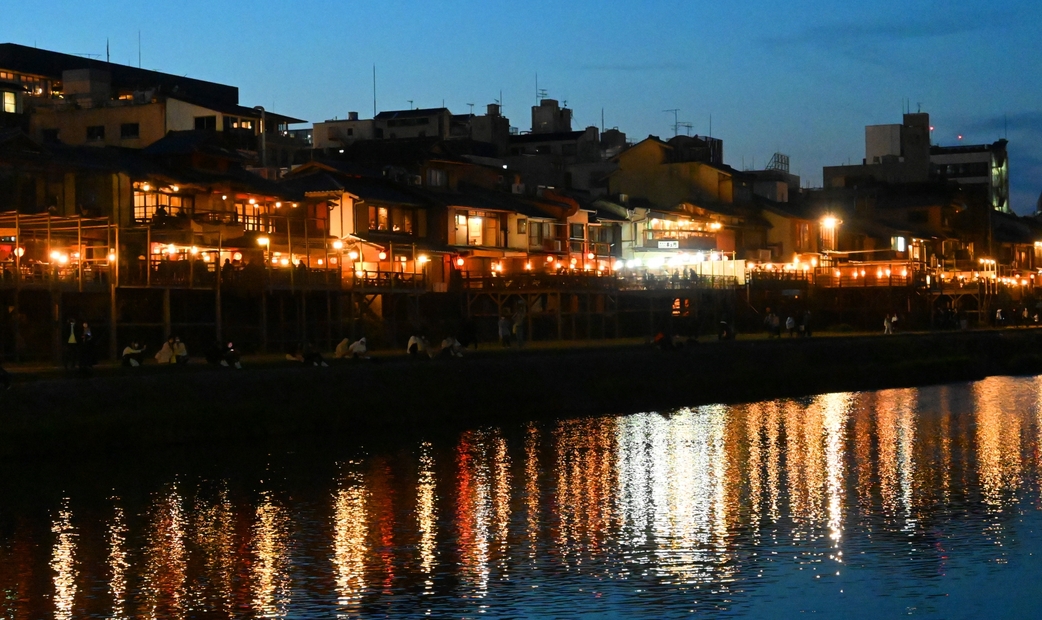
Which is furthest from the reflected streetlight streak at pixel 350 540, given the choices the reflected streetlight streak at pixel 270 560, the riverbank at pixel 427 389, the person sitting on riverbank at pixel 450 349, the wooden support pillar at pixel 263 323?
the wooden support pillar at pixel 263 323

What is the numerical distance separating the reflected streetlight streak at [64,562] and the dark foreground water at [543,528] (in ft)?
0.19

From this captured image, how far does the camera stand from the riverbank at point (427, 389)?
111 feet

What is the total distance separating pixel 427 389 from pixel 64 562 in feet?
67.2

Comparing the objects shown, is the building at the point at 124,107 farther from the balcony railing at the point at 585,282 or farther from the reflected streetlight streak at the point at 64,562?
the reflected streetlight streak at the point at 64,562

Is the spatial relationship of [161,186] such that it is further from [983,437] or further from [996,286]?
[996,286]

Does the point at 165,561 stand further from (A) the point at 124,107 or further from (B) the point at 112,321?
(A) the point at 124,107

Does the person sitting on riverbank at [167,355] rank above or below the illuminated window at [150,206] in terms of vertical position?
below

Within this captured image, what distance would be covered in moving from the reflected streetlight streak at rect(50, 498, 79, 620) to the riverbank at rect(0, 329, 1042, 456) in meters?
5.95

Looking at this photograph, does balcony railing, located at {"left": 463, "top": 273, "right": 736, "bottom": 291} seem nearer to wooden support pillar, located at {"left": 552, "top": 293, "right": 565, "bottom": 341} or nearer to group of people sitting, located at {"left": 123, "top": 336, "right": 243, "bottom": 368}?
wooden support pillar, located at {"left": 552, "top": 293, "right": 565, "bottom": 341}

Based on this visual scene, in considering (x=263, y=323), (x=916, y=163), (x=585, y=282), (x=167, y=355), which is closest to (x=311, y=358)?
(x=167, y=355)

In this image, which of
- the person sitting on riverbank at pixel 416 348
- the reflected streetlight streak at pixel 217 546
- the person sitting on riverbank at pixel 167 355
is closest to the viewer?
the reflected streetlight streak at pixel 217 546

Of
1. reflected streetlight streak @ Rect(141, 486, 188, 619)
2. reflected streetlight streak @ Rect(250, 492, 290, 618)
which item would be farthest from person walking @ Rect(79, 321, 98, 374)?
reflected streetlight streak @ Rect(250, 492, 290, 618)

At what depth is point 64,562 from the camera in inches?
882

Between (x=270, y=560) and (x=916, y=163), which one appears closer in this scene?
(x=270, y=560)
